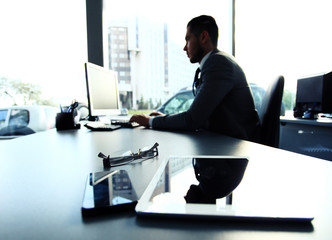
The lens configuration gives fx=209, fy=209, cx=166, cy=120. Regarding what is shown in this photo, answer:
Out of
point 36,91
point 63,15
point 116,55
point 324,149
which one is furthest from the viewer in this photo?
point 116,55

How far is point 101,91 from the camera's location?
168 centimetres

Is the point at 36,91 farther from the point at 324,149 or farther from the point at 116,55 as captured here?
the point at 324,149

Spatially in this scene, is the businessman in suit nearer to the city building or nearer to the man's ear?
the man's ear

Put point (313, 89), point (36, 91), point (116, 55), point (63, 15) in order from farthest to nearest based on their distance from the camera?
point (116, 55), point (63, 15), point (36, 91), point (313, 89)

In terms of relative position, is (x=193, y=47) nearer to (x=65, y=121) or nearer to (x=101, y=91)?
(x=101, y=91)

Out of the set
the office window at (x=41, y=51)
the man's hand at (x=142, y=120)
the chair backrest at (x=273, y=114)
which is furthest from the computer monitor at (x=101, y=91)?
the chair backrest at (x=273, y=114)

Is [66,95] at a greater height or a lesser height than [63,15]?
lesser

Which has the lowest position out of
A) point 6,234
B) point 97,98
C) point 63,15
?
point 6,234

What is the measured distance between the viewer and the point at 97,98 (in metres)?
1.58

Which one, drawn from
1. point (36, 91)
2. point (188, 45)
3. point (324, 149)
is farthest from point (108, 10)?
point (324, 149)

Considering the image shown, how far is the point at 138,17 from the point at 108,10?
461 mm

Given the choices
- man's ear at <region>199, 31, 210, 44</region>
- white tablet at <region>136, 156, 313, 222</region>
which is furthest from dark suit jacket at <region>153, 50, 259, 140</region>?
white tablet at <region>136, 156, 313, 222</region>

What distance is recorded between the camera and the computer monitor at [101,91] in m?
1.47

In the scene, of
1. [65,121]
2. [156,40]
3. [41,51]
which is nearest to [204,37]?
[65,121]
